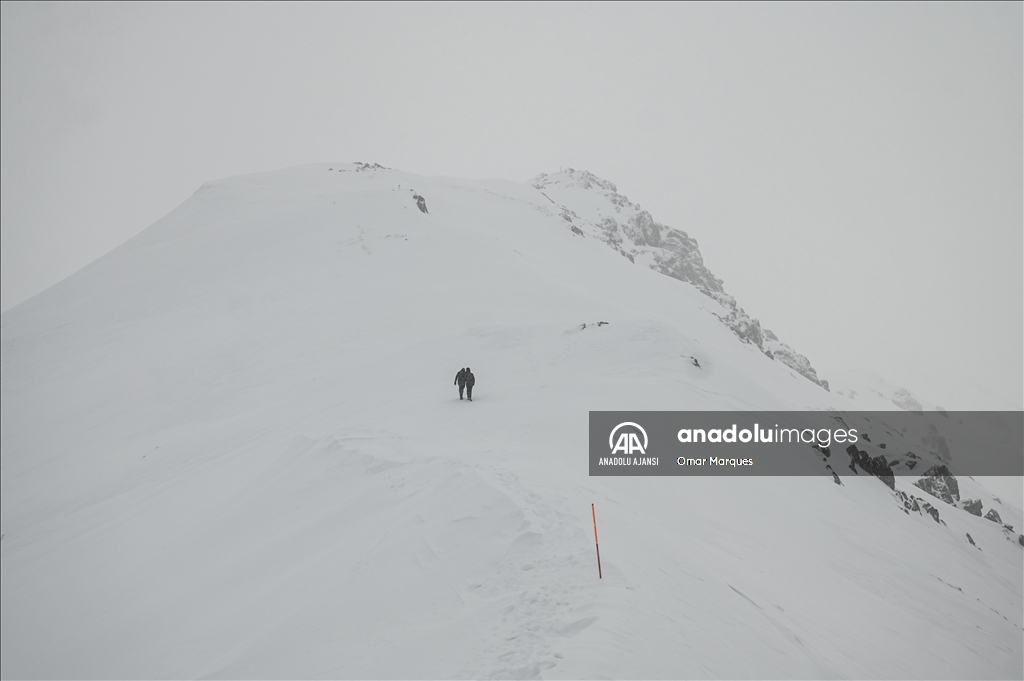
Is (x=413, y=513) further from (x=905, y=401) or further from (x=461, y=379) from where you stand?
(x=905, y=401)

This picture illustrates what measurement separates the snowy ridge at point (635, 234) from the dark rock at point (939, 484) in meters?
34.4

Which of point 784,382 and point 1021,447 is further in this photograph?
point 1021,447

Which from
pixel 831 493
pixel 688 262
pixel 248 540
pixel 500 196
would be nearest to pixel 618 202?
pixel 688 262

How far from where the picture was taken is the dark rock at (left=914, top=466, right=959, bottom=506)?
2809cm

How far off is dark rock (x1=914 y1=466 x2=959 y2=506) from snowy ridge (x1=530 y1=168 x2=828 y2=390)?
34401 millimetres

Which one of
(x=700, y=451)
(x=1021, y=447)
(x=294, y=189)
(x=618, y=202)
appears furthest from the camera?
(x=618, y=202)

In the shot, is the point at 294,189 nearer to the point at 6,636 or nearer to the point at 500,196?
the point at 500,196

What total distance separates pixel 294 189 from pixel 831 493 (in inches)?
1795

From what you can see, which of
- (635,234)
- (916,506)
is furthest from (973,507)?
(635,234)

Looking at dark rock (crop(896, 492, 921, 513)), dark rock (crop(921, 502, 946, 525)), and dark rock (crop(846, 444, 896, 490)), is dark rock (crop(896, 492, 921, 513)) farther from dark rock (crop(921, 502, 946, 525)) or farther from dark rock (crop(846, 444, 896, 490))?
dark rock (crop(921, 502, 946, 525))

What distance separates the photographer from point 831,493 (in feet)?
59.0

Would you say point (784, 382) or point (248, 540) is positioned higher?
point (784, 382)

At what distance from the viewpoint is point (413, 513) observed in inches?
430

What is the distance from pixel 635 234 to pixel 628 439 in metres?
69.7
